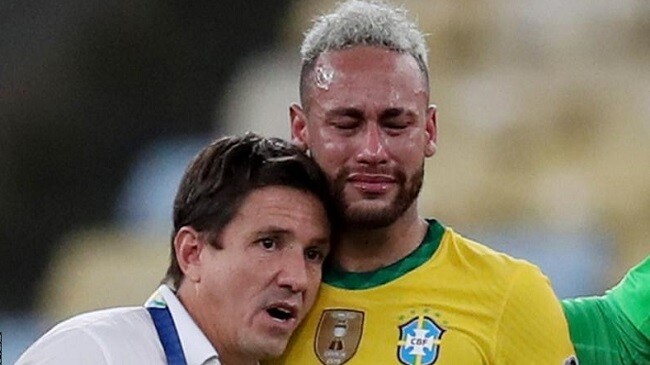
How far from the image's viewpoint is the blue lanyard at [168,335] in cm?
138

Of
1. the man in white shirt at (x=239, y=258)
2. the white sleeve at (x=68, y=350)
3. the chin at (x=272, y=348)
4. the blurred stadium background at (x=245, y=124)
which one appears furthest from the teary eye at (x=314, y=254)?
the blurred stadium background at (x=245, y=124)

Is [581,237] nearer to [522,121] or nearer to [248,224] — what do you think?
[522,121]

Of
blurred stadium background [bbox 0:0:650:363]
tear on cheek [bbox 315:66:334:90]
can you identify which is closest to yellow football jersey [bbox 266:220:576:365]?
tear on cheek [bbox 315:66:334:90]

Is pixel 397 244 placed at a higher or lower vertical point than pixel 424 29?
lower

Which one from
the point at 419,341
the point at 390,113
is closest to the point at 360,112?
the point at 390,113

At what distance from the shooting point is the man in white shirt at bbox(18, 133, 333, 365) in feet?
4.66

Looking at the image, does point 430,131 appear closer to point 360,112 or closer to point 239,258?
point 360,112

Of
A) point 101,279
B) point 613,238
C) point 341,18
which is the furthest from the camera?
point 101,279

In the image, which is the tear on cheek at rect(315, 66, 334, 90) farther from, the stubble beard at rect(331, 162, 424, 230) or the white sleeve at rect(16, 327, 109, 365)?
the white sleeve at rect(16, 327, 109, 365)

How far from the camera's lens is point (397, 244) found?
156 cm

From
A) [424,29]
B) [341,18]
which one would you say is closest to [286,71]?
[424,29]

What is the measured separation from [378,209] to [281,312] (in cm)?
17

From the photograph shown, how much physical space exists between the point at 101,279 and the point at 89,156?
0.26m

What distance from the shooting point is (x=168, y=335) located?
1.41 metres
